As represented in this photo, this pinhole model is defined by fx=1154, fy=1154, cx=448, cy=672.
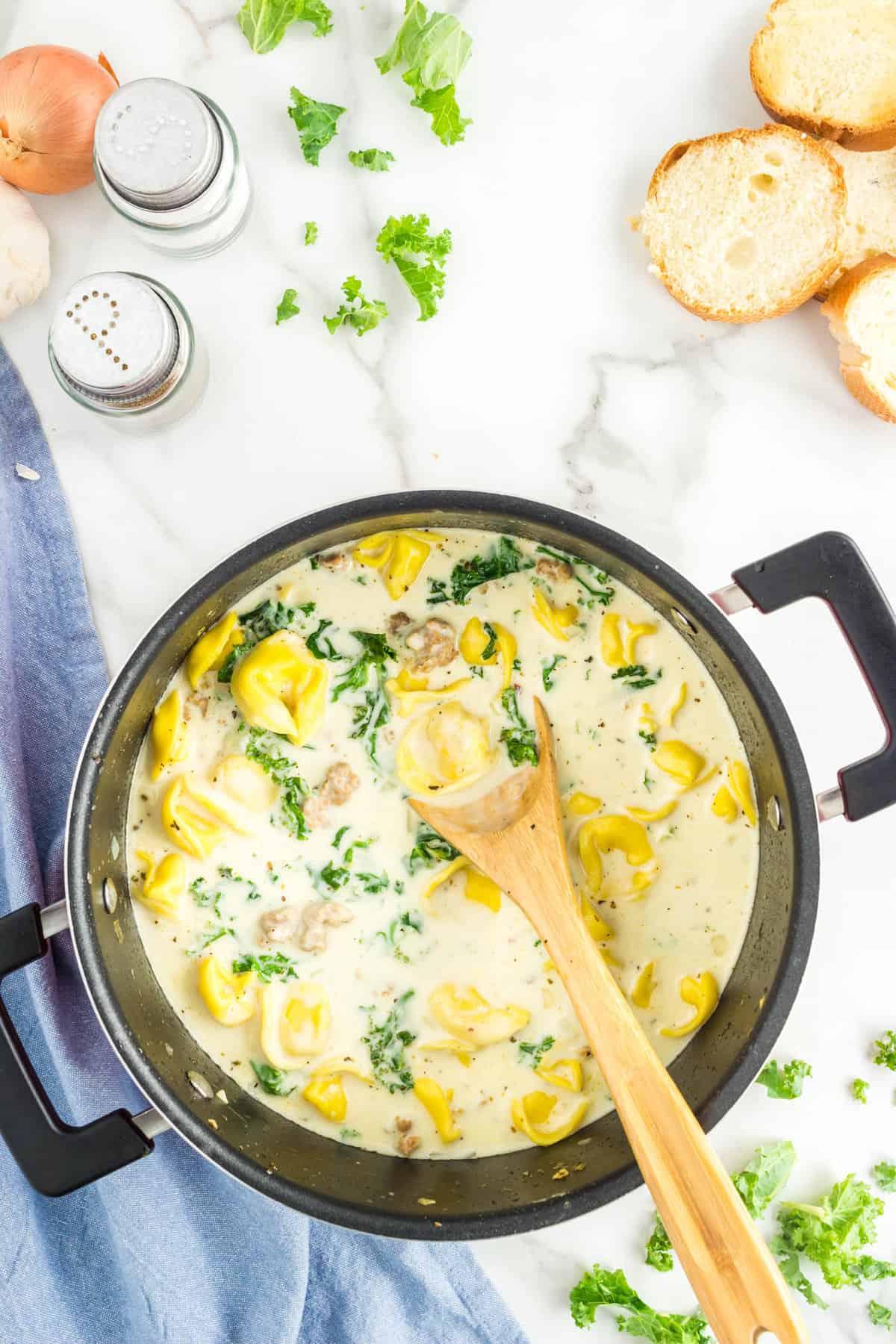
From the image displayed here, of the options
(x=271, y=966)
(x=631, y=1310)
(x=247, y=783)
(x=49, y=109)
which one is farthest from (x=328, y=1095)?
(x=49, y=109)

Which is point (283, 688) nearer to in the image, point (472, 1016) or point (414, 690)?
point (414, 690)

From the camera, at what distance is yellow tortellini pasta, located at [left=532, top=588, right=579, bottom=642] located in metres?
2.11

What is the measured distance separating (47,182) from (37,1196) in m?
1.84

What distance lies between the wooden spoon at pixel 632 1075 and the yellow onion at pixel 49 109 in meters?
1.31

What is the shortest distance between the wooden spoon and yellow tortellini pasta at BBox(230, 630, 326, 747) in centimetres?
26

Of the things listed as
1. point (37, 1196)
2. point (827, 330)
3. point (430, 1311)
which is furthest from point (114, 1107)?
point (827, 330)

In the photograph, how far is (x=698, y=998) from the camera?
211 centimetres

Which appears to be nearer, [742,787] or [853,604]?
[853,604]

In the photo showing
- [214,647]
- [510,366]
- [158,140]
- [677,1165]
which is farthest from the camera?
[510,366]

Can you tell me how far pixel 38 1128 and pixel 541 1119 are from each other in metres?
0.90

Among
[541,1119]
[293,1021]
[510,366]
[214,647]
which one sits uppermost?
[510,366]

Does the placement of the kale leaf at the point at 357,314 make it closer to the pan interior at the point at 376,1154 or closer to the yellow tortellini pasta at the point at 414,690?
the pan interior at the point at 376,1154

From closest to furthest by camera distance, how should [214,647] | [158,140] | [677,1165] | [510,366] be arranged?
1. [677,1165]
2. [158,140]
3. [214,647]
4. [510,366]

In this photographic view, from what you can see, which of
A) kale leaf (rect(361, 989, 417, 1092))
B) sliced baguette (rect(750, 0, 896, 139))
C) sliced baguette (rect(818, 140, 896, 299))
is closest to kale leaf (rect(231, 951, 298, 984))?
kale leaf (rect(361, 989, 417, 1092))
